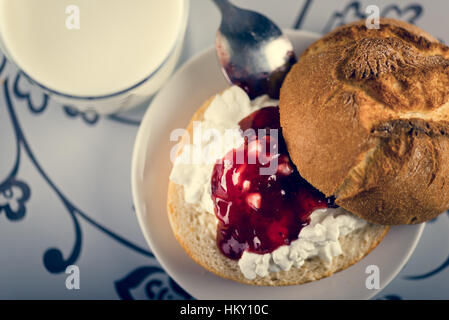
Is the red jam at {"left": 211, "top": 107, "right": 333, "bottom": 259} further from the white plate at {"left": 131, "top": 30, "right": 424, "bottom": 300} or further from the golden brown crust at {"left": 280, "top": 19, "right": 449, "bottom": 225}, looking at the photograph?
the white plate at {"left": 131, "top": 30, "right": 424, "bottom": 300}

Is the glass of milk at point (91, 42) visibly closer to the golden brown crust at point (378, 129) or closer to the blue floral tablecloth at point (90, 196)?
the blue floral tablecloth at point (90, 196)

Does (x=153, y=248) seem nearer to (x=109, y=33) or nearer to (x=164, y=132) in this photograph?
(x=164, y=132)

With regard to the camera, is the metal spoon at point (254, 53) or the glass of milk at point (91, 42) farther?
the metal spoon at point (254, 53)

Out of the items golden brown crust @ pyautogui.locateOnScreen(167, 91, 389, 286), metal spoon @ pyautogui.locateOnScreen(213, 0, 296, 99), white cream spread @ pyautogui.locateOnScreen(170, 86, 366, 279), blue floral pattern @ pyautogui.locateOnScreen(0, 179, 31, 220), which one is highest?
metal spoon @ pyautogui.locateOnScreen(213, 0, 296, 99)

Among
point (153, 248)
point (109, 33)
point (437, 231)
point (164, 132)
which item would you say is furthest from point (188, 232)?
point (437, 231)

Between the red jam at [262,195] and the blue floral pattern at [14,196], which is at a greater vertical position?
the red jam at [262,195]

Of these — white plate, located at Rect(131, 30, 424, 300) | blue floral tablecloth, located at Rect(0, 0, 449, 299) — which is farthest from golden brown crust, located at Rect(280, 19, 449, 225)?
blue floral tablecloth, located at Rect(0, 0, 449, 299)

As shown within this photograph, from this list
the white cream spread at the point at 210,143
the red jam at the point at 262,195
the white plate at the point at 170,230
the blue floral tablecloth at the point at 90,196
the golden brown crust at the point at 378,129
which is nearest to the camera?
the golden brown crust at the point at 378,129

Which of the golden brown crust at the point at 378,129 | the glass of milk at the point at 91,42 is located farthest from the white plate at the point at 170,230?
the golden brown crust at the point at 378,129
